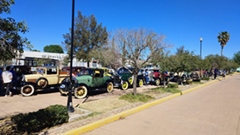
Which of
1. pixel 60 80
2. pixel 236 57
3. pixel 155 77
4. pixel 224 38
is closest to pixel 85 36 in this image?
pixel 155 77

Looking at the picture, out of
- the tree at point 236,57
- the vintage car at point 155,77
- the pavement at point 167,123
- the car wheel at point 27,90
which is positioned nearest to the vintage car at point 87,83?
the car wheel at point 27,90

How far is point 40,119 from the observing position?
487 cm

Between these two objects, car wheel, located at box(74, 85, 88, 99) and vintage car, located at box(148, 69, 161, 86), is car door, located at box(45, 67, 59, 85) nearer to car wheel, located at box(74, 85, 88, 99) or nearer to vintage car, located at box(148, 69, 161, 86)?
car wheel, located at box(74, 85, 88, 99)

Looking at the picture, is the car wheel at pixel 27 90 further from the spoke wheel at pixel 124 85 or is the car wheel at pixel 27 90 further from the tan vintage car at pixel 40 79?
the spoke wheel at pixel 124 85

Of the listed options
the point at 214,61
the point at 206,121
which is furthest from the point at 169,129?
the point at 214,61

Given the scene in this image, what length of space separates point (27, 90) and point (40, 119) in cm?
640

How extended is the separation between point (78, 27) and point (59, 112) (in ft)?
86.0

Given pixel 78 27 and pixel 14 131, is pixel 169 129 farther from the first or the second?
pixel 78 27

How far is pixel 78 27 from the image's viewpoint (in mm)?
29703

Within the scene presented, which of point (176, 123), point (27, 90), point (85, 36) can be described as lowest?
point (176, 123)

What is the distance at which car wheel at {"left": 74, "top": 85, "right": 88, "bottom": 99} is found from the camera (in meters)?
9.85

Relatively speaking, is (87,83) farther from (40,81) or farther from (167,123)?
(167,123)

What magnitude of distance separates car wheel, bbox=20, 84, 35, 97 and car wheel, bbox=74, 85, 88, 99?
2.85 metres

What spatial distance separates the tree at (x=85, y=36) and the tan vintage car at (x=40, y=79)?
17154 millimetres
